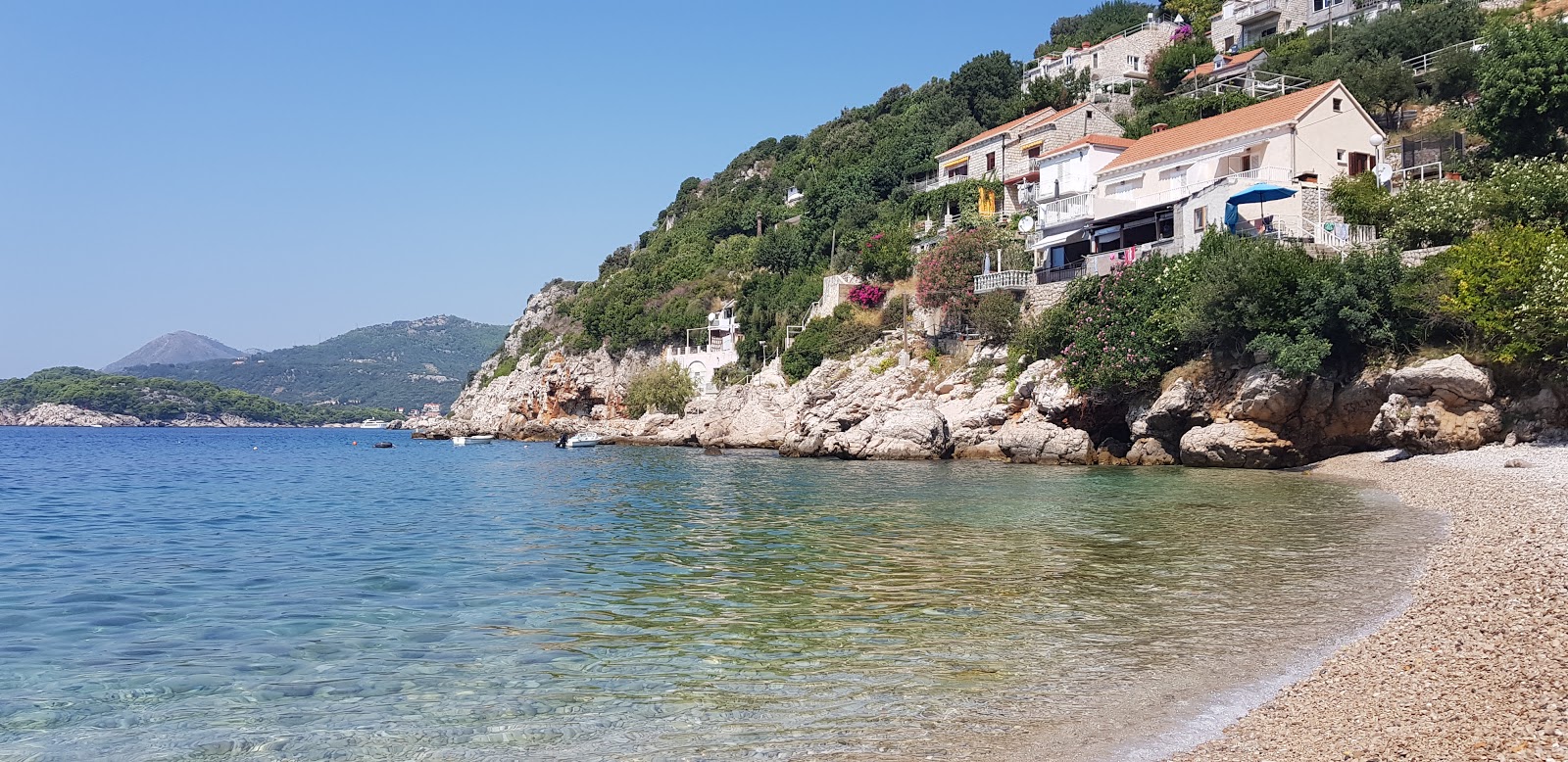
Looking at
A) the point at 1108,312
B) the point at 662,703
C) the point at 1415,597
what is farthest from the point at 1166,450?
the point at 662,703

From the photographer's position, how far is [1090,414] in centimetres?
3662

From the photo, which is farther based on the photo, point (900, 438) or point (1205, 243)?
point (900, 438)

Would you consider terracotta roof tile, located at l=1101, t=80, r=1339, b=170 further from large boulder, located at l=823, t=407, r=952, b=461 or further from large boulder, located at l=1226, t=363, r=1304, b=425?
large boulder, located at l=823, t=407, r=952, b=461

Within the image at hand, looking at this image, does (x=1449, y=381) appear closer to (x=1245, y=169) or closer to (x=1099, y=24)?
(x=1245, y=169)

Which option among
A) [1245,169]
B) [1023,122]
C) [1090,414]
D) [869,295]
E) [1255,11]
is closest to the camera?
[1090,414]

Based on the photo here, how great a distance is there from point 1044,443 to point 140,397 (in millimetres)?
153945

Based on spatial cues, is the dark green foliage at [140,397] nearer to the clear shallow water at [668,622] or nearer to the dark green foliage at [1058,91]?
the dark green foliage at [1058,91]

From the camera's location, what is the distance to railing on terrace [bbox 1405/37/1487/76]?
4766 cm

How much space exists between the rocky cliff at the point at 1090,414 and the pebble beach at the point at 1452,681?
47.5 ft

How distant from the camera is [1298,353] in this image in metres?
27.8

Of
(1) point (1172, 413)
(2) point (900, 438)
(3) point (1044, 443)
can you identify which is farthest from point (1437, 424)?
(2) point (900, 438)

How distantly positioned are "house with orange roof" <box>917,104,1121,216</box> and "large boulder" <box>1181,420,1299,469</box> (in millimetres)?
25880

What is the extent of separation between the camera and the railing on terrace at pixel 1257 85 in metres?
53.1

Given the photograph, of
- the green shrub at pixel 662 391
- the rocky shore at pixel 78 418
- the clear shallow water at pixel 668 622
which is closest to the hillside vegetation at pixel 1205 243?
the green shrub at pixel 662 391
